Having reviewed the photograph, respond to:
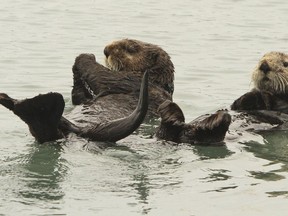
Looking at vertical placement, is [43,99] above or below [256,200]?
above

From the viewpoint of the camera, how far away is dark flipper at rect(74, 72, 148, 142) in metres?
6.35

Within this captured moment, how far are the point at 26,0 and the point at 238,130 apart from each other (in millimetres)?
8710

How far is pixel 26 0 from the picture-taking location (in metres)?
15.5

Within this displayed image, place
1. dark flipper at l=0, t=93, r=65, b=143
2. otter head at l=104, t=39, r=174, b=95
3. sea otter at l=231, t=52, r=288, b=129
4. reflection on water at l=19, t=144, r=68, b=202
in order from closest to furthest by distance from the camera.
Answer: reflection on water at l=19, t=144, r=68, b=202 → dark flipper at l=0, t=93, r=65, b=143 → sea otter at l=231, t=52, r=288, b=129 → otter head at l=104, t=39, r=174, b=95

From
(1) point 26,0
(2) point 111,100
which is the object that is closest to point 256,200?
(2) point 111,100

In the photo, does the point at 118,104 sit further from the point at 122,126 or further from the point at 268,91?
the point at 268,91

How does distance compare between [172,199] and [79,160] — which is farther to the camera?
[79,160]

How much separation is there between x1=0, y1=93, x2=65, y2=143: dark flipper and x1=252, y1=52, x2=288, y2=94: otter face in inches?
102

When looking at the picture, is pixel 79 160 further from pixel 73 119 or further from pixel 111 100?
pixel 111 100

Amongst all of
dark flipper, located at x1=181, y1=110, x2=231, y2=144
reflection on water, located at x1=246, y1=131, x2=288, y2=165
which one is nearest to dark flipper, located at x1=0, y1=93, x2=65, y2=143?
dark flipper, located at x1=181, y1=110, x2=231, y2=144

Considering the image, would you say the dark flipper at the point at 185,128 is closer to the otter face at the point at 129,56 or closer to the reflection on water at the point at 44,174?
the reflection on water at the point at 44,174

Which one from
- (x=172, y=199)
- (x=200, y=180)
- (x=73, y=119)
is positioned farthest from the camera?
(x=73, y=119)

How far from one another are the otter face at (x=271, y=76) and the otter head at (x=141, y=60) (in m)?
0.91

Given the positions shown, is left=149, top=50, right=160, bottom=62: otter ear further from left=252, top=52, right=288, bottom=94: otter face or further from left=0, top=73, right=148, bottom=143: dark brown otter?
left=0, top=73, right=148, bottom=143: dark brown otter
